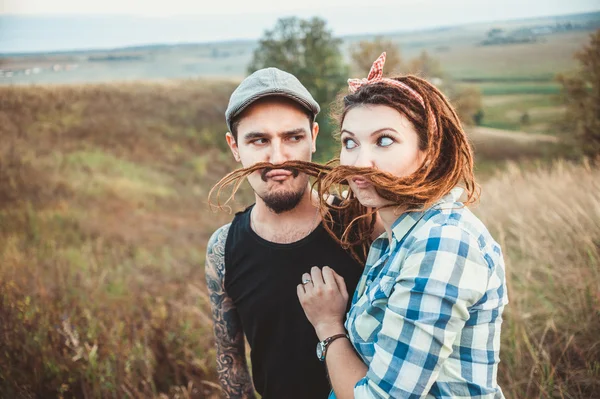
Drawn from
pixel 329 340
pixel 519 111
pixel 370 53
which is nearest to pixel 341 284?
pixel 329 340

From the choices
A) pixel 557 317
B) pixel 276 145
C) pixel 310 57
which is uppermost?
pixel 310 57

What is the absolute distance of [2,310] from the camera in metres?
3.74

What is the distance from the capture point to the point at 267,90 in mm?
2047

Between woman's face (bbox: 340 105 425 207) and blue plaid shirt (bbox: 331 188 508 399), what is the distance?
17 cm

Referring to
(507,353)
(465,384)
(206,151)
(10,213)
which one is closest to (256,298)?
(465,384)

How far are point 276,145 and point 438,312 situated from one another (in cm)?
118

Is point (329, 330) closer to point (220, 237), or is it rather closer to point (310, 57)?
point (220, 237)

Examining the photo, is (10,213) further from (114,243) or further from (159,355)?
(159,355)

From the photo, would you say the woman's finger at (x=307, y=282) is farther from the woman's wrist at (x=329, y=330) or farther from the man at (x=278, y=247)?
the woman's wrist at (x=329, y=330)

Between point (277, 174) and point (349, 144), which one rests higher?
point (349, 144)

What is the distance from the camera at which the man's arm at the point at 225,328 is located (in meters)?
2.31

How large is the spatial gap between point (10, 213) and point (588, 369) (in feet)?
28.5

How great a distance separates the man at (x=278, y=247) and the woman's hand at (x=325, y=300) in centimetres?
14

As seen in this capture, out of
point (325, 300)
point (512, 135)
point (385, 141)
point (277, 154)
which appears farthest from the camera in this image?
point (512, 135)
